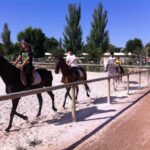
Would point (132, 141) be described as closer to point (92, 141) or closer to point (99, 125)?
point (92, 141)

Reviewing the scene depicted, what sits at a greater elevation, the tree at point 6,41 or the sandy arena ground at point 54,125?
the tree at point 6,41

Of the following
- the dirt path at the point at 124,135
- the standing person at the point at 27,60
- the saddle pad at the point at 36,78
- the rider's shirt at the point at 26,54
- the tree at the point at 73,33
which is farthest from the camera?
the tree at the point at 73,33

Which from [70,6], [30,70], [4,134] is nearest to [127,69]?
[30,70]

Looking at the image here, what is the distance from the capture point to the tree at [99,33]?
2549 inches

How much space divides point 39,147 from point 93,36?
58093 mm

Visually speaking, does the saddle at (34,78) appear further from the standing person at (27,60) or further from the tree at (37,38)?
the tree at (37,38)

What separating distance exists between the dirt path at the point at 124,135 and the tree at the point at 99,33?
52.7 meters

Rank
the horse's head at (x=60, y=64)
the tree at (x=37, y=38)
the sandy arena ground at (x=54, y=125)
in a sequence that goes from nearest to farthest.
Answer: the sandy arena ground at (x=54, y=125)
the horse's head at (x=60, y=64)
the tree at (x=37, y=38)

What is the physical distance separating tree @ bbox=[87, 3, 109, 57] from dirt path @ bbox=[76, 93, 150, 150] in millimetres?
52747

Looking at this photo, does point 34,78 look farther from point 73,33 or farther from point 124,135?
point 73,33

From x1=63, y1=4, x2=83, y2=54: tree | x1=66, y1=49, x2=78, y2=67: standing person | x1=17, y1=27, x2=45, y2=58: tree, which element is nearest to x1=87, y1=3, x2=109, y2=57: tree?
x1=63, y1=4, x2=83, y2=54: tree

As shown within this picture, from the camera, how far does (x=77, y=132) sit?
907 cm

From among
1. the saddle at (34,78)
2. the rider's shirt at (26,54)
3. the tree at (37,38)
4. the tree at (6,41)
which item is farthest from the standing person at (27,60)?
the tree at (6,41)

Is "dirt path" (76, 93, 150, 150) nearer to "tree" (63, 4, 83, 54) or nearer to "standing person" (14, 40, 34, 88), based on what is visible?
"standing person" (14, 40, 34, 88)
